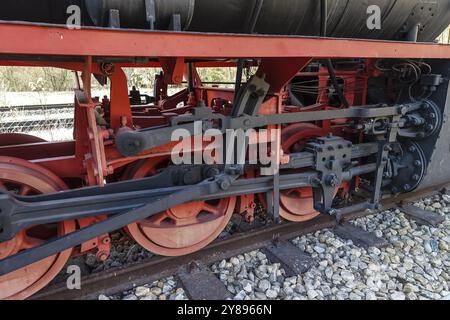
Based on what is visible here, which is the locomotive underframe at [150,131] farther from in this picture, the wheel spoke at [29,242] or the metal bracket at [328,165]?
the wheel spoke at [29,242]

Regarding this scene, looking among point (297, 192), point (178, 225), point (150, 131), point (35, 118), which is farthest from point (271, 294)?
point (35, 118)

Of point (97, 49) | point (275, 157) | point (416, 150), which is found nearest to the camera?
point (97, 49)

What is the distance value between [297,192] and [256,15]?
5.64 feet

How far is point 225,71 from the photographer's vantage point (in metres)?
14.2

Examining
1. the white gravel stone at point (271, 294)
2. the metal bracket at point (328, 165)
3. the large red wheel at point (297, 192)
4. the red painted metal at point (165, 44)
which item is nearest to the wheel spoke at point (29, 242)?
the red painted metal at point (165, 44)

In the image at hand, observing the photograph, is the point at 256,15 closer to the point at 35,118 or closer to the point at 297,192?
the point at 297,192

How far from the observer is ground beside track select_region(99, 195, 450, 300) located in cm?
239

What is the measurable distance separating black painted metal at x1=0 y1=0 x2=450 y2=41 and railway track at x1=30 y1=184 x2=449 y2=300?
1.72 meters

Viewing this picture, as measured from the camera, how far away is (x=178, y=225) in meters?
2.66

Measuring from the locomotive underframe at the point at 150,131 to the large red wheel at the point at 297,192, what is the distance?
0.23 m

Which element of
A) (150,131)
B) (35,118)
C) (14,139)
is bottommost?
(35,118)

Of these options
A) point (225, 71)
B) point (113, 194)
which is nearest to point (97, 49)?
point (113, 194)
